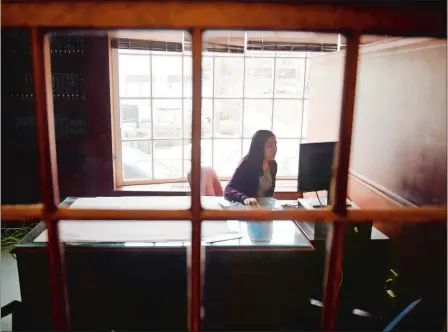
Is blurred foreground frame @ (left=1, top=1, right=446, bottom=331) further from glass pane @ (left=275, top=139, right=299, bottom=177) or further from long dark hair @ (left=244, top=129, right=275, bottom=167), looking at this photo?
glass pane @ (left=275, top=139, right=299, bottom=177)

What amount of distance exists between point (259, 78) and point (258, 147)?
148 cm

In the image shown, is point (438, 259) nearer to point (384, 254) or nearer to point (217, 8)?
point (384, 254)

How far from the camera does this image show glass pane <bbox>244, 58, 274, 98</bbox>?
4789 mm

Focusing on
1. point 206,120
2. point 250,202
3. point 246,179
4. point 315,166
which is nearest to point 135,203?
point 250,202

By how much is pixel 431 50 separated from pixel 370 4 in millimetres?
1699

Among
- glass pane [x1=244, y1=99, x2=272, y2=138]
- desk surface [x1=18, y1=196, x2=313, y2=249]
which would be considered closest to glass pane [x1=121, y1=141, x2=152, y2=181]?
glass pane [x1=244, y1=99, x2=272, y2=138]

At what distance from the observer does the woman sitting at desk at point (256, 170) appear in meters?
3.60

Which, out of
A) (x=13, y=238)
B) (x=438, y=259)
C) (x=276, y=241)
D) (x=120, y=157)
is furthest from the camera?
(x=120, y=157)

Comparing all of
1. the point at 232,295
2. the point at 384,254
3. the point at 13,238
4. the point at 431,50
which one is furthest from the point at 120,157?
the point at 431,50

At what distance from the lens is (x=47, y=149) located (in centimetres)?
82

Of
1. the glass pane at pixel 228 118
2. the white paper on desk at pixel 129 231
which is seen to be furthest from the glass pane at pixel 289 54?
the white paper on desk at pixel 129 231

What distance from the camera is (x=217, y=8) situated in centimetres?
77

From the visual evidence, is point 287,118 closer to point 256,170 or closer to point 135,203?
point 256,170

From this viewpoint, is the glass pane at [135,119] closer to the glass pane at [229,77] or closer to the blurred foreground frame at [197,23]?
the glass pane at [229,77]
